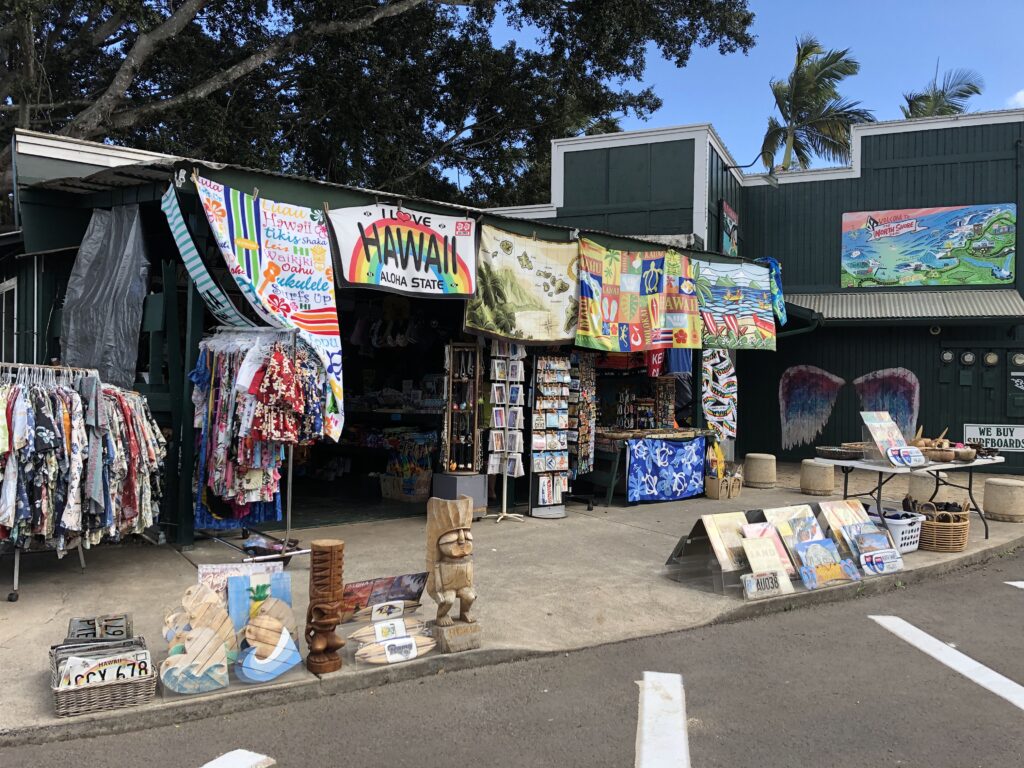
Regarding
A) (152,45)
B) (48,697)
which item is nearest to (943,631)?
(48,697)

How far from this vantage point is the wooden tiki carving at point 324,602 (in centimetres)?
459

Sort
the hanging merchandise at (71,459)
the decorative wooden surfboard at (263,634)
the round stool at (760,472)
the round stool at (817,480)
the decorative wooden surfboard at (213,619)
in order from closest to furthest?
the decorative wooden surfboard at (213,619) → the decorative wooden surfboard at (263,634) → the hanging merchandise at (71,459) → the round stool at (817,480) → the round stool at (760,472)

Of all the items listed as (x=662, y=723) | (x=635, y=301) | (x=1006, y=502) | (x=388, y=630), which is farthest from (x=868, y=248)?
(x=388, y=630)

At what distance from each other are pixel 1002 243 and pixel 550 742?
1565 centimetres

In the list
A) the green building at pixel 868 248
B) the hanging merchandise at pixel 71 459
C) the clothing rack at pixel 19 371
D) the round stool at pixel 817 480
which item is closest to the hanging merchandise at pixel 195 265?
the hanging merchandise at pixel 71 459

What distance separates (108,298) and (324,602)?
4.89 metres

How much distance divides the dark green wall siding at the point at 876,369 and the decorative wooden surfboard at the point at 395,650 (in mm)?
13866

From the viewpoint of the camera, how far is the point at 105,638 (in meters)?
4.48

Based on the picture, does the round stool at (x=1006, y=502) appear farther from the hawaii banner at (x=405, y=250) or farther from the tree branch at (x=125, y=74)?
the tree branch at (x=125, y=74)

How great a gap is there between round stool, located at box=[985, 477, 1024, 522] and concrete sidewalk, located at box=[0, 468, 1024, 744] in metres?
0.76

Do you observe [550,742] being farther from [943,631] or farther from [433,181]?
[433,181]

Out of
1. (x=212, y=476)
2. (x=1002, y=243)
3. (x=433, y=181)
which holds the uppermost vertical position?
(x=433, y=181)

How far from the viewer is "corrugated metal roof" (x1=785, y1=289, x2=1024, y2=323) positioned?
14.8 metres

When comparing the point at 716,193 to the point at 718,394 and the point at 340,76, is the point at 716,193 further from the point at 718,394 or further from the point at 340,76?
the point at 340,76
